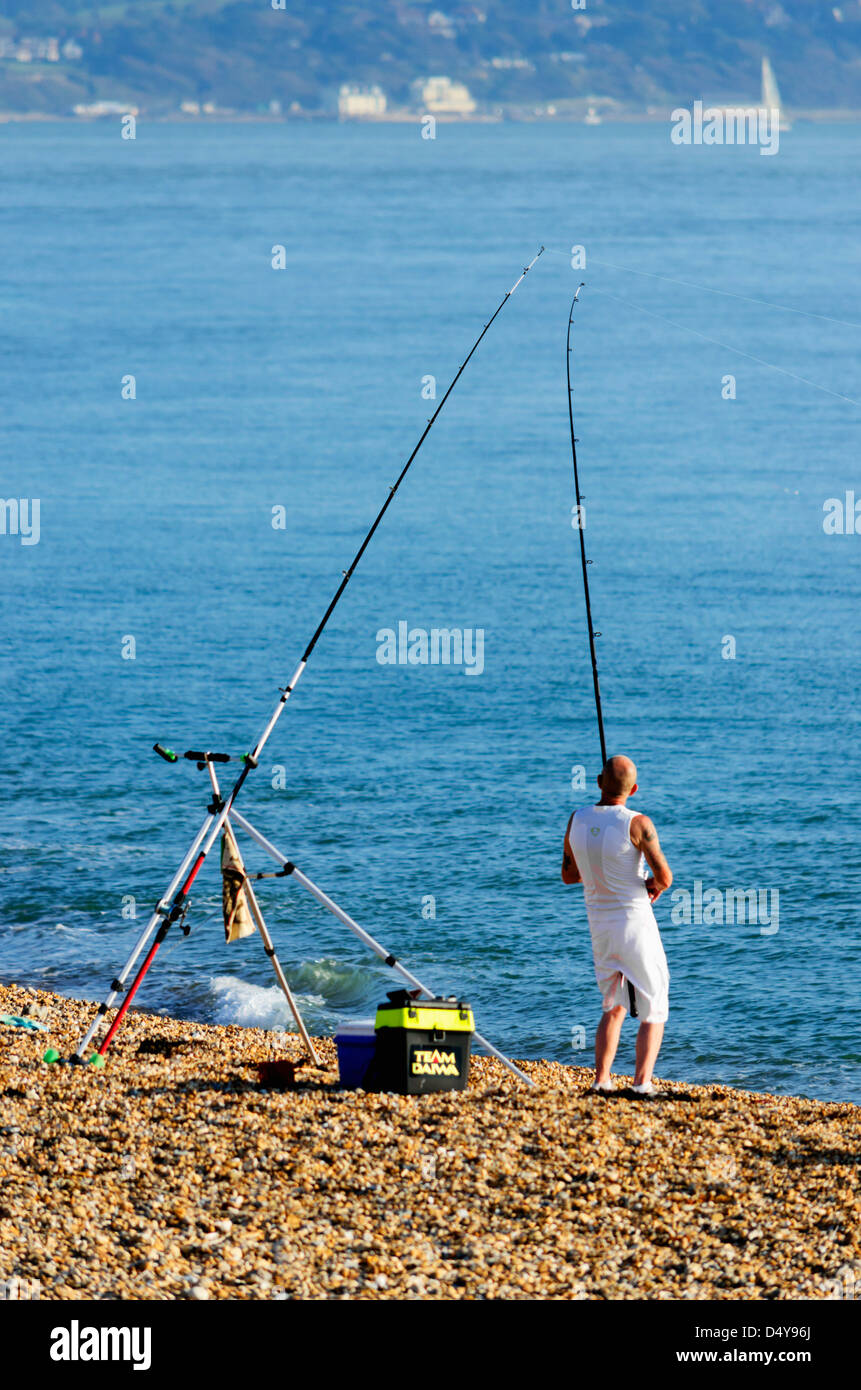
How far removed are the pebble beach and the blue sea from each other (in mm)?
5176

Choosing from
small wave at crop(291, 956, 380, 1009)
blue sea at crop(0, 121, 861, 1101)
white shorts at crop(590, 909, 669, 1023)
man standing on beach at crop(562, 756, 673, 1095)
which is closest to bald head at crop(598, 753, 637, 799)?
man standing on beach at crop(562, 756, 673, 1095)

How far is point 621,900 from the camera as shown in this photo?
8836 millimetres

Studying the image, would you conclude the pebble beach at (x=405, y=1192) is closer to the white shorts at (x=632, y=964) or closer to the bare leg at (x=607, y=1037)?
the bare leg at (x=607, y=1037)

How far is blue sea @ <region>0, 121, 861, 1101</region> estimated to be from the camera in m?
16.9

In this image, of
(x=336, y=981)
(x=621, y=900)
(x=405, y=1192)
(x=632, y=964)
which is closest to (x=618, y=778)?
(x=621, y=900)

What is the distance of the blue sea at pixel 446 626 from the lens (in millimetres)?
16859

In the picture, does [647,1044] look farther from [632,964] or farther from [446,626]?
[446,626]

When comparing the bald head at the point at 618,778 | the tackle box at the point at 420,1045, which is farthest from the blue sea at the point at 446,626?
the bald head at the point at 618,778

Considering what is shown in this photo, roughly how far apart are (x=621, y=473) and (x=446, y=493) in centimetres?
524

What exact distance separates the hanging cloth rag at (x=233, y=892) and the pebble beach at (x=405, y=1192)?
77 centimetres

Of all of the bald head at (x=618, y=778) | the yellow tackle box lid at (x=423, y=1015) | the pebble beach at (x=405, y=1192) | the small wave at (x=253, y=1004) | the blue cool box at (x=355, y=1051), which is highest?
the bald head at (x=618, y=778)

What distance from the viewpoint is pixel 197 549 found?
1548 inches
